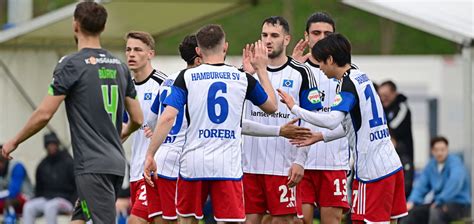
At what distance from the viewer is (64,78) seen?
9.55m

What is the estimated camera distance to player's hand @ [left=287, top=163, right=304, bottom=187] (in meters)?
11.7

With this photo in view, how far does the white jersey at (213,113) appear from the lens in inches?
427

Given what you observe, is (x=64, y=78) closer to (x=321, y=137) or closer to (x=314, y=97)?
(x=321, y=137)

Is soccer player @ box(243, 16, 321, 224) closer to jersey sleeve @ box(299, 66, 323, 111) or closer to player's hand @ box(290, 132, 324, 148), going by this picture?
jersey sleeve @ box(299, 66, 323, 111)

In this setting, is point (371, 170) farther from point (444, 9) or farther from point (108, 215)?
point (444, 9)

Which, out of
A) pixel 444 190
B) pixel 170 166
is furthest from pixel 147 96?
pixel 444 190

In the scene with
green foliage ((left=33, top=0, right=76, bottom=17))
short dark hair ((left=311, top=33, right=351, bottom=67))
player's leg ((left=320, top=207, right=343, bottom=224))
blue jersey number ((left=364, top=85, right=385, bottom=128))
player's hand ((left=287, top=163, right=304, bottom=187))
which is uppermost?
green foliage ((left=33, top=0, right=76, bottom=17))

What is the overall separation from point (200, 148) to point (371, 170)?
61.2 inches

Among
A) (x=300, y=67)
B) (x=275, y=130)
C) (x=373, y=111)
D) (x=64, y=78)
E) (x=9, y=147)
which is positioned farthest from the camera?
(x=300, y=67)

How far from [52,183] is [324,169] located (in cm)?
753

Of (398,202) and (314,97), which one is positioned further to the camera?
(314,97)

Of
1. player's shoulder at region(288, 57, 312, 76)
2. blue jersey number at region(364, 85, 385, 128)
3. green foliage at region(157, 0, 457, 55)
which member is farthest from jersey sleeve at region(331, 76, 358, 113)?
green foliage at region(157, 0, 457, 55)

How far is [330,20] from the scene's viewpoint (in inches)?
498

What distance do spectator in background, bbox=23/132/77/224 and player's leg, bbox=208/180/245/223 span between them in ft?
27.3
